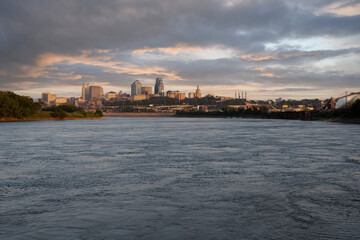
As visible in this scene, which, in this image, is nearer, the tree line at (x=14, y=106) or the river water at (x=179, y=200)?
the river water at (x=179, y=200)

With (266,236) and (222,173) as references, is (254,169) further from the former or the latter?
(266,236)

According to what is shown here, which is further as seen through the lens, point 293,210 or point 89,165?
point 89,165

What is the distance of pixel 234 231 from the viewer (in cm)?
1004

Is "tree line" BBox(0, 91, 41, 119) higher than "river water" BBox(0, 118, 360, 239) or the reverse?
higher

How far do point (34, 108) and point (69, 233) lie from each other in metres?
148

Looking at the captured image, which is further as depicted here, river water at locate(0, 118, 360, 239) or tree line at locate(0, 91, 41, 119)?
tree line at locate(0, 91, 41, 119)

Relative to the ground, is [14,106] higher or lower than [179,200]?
higher

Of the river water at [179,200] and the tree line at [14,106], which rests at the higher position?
the tree line at [14,106]

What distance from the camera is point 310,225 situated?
34.5 feet

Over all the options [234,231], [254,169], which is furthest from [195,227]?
[254,169]

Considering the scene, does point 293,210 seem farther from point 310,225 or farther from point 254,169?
point 254,169

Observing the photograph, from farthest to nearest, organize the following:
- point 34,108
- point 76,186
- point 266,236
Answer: point 34,108 → point 76,186 → point 266,236

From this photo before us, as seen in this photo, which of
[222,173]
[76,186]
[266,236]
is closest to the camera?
[266,236]

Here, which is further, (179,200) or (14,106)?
(14,106)
